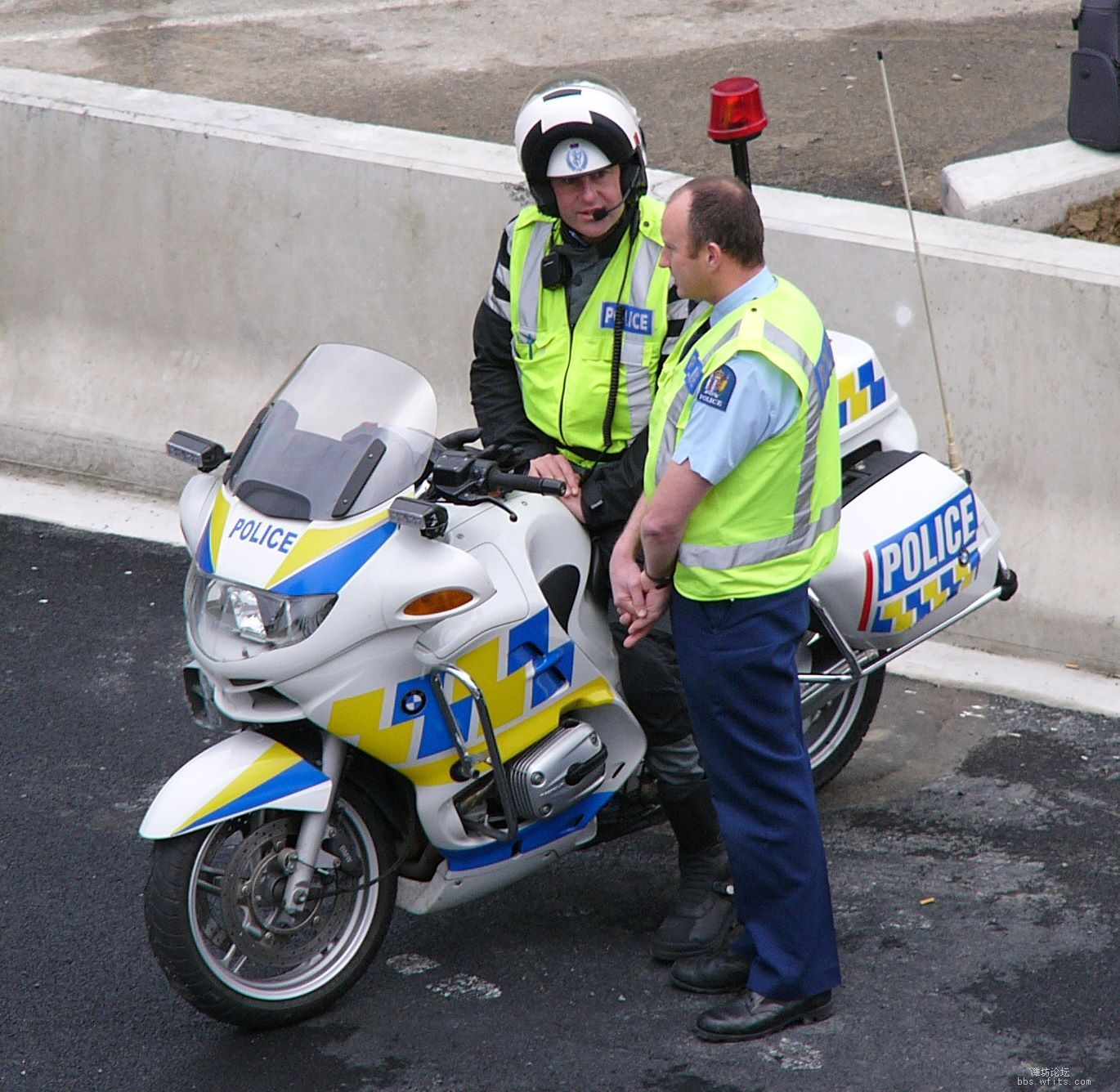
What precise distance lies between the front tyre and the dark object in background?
470 centimetres

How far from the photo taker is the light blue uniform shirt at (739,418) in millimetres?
3359

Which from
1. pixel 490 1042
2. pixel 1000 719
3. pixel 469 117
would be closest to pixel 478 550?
pixel 490 1042

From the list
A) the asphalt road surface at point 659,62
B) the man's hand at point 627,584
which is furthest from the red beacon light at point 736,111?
the asphalt road surface at point 659,62

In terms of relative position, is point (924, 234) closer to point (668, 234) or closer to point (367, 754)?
point (668, 234)

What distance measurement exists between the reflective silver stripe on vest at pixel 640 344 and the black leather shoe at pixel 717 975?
1259mm

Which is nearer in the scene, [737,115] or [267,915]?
[267,915]

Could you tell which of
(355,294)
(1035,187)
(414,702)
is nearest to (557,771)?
(414,702)

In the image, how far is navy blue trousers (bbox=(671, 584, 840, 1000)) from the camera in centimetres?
356

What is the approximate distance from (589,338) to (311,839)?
51.5 inches

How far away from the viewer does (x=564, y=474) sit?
3.99 meters

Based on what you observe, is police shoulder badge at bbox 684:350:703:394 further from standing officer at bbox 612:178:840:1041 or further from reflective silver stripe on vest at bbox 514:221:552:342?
reflective silver stripe on vest at bbox 514:221:552:342

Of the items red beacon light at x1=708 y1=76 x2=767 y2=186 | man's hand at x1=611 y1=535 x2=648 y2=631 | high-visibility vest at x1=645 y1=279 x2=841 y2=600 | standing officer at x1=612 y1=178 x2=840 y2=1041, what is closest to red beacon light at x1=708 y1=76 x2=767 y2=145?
red beacon light at x1=708 y1=76 x2=767 y2=186

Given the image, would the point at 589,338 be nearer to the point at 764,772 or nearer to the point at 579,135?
the point at 579,135

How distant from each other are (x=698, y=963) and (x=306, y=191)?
10.6ft
